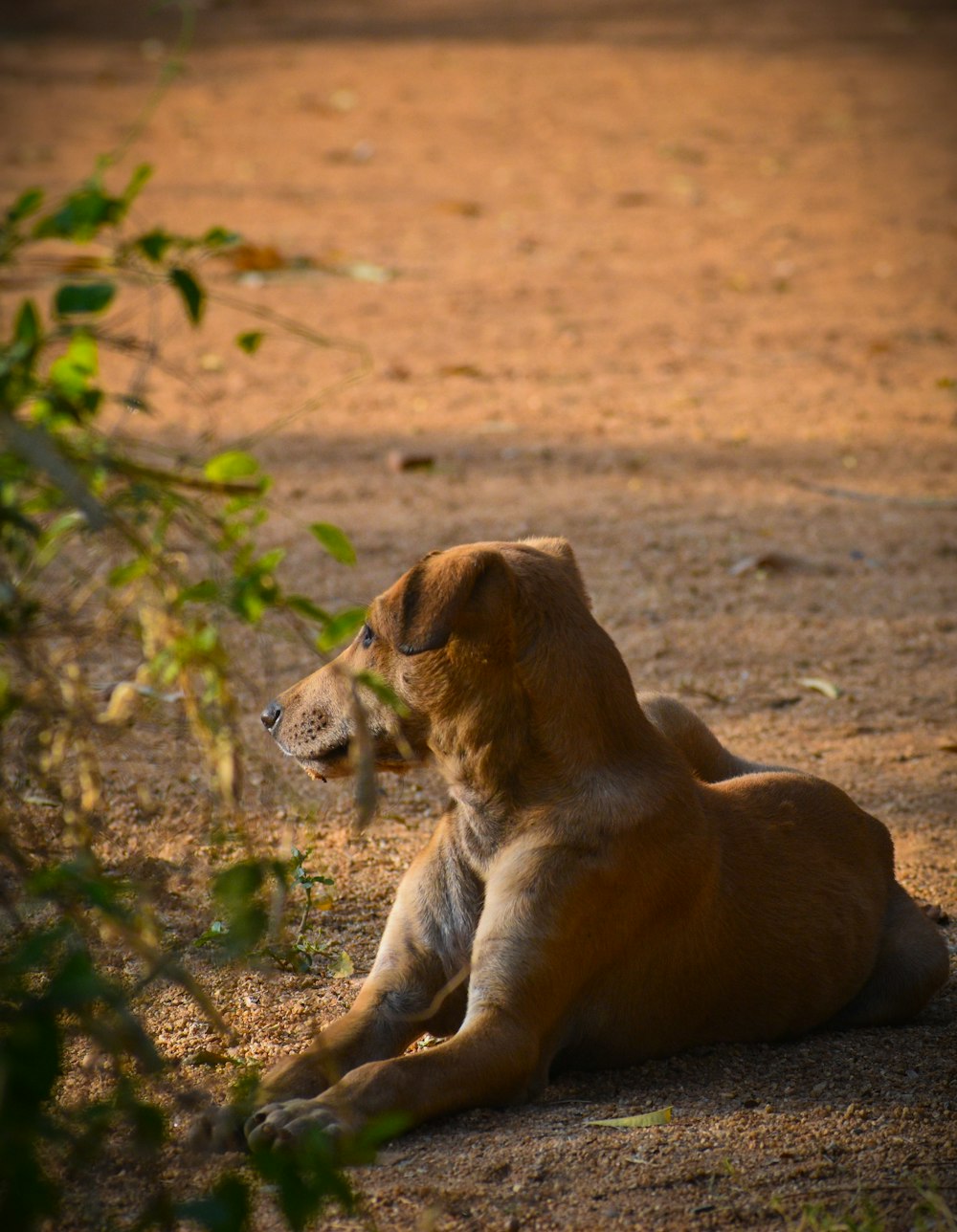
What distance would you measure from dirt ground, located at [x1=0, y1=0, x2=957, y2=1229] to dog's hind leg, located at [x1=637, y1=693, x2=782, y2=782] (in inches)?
26.8

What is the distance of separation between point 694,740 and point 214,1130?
7.43 ft

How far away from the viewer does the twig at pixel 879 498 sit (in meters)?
8.17

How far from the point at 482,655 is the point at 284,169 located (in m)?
13.1

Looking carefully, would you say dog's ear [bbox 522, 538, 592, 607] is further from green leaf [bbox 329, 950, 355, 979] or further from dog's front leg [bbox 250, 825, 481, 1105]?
green leaf [bbox 329, 950, 355, 979]

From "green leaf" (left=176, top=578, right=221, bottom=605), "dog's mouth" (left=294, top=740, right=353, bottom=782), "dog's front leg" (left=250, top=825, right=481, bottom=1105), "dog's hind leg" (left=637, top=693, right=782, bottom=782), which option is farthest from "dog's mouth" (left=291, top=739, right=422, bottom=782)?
"green leaf" (left=176, top=578, right=221, bottom=605)

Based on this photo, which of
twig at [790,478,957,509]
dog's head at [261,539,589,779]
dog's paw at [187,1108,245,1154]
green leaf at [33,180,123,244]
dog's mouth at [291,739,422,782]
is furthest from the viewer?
twig at [790,478,957,509]

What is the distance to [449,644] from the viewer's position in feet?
12.2

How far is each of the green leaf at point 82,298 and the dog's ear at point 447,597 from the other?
5.05 feet

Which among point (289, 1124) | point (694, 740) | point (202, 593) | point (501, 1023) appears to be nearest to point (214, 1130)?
point (289, 1124)

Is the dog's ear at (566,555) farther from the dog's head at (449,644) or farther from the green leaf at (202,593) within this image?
the green leaf at (202,593)

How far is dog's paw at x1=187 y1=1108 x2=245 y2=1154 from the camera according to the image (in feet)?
9.16

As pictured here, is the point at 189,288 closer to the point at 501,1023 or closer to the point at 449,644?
the point at 449,644

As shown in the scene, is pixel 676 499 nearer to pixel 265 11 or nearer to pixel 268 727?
pixel 268 727

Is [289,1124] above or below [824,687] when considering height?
above
